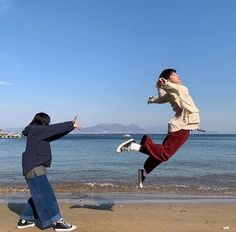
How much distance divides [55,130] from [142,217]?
2.66m

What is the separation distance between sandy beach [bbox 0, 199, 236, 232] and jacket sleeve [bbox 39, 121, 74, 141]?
62.3 inches

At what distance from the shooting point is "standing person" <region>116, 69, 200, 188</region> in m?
7.63

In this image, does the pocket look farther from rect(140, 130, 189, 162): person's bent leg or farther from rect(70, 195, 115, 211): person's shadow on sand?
rect(70, 195, 115, 211): person's shadow on sand

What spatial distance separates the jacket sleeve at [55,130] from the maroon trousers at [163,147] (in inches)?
48.5

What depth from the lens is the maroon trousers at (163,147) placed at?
7598 millimetres

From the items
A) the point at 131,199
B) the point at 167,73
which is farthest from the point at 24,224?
the point at 131,199

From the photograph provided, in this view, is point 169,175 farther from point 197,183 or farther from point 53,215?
point 53,215

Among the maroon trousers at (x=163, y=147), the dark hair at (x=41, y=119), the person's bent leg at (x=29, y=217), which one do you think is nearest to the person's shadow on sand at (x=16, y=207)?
the person's bent leg at (x=29, y=217)

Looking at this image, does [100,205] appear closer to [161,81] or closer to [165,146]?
[165,146]

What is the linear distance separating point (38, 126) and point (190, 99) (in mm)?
2585

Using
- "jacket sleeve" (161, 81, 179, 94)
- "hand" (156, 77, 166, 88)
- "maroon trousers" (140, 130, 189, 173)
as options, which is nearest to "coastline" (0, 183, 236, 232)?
"maroon trousers" (140, 130, 189, 173)

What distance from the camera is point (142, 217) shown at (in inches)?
357

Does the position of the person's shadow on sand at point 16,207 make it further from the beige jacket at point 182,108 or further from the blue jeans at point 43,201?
the beige jacket at point 182,108

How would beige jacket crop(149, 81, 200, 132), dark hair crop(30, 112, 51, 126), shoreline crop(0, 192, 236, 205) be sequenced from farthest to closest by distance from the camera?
shoreline crop(0, 192, 236, 205), dark hair crop(30, 112, 51, 126), beige jacket crop(149, 81, 200, 132)
